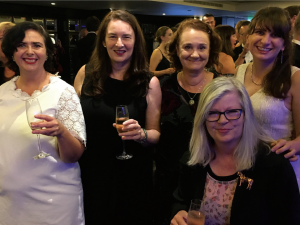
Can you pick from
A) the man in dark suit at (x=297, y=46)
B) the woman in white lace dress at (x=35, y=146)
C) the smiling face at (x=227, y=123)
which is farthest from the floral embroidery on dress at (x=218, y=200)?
the man in dark suit at (x=297, y=46)

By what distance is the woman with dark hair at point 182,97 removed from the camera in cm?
192

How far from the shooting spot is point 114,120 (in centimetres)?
183

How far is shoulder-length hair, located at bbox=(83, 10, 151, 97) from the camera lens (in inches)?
Answer: 73.1

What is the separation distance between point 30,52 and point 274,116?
4.99 feet

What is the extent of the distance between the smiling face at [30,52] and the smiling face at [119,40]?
433 millimetres

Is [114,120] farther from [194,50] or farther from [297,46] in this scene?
[297,46]

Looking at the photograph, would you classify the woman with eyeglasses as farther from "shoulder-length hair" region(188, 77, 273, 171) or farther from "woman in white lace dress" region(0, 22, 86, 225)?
"woman in white lace dress" region(0, 22, 86, 225)

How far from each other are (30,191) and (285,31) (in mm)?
1808

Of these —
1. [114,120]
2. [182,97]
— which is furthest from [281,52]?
[114,120]

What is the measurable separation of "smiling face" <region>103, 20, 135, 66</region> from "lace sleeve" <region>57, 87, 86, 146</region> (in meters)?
0.41

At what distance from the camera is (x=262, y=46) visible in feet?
5.85

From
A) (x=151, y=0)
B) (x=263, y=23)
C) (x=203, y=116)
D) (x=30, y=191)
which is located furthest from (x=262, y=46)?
(x=151, y=0)

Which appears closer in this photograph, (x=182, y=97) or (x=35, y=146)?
(x=35, y=146)

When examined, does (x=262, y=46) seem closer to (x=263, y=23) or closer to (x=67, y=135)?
(x=263, y=23)
